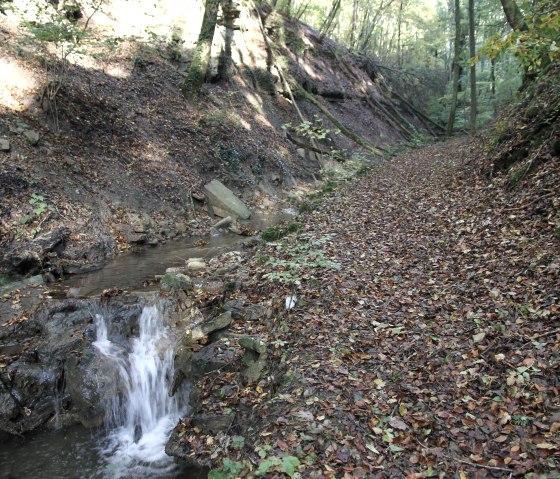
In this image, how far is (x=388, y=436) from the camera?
151 inches

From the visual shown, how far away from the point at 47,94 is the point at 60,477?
9.07 metres

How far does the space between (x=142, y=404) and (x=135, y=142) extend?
8382 millimetres

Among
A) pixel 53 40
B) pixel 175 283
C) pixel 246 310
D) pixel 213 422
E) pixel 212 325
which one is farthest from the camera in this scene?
pixel 53 40

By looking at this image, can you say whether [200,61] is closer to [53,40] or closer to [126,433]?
[53,40]

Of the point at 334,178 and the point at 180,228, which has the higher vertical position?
the point at 334,178

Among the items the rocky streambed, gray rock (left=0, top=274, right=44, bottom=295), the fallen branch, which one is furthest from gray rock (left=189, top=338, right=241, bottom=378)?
the fallen branch

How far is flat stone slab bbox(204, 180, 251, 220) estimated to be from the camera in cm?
1253

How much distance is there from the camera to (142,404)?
618 centimetres

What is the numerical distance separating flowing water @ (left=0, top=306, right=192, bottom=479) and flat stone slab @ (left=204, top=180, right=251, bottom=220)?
19.4ft

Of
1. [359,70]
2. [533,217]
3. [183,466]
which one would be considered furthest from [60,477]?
[359,70]

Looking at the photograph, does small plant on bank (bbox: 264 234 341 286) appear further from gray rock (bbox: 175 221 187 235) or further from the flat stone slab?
the flat stone slab

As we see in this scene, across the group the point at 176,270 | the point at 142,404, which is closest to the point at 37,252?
the point at 176,270

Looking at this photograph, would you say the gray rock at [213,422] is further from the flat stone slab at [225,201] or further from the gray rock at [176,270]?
the flat stone slab at [225,201]

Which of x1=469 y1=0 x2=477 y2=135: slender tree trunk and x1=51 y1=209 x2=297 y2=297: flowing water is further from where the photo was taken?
x1=469 y1=0 x2=477 y2=135: slender tree trunk
